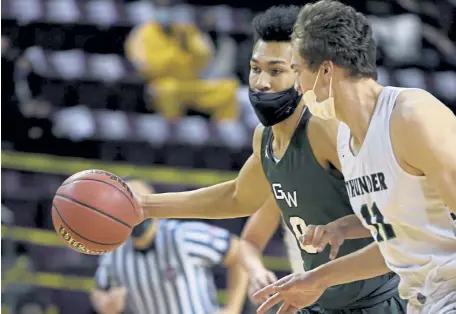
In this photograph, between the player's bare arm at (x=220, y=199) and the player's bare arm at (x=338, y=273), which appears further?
the player's bare arm at (x=220, y=199)

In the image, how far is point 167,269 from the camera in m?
5.82

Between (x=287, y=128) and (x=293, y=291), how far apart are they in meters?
0.76

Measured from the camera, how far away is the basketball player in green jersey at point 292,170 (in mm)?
3475

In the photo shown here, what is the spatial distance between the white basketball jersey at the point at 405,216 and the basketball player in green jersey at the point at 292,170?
1.56ft

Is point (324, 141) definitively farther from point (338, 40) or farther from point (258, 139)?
point (338, 40)

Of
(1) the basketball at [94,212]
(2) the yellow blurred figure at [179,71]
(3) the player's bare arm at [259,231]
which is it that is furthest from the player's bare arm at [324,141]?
(2) the yellow blurred figure at [179,71]

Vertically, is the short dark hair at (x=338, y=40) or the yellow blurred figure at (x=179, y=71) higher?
the short dark hair at (x=338, y=40)

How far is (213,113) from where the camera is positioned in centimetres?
777

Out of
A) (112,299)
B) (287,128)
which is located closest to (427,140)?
(287,128)

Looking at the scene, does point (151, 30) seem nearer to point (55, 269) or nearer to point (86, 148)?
point (86, 148)

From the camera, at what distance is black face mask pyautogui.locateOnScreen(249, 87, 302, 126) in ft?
11.6

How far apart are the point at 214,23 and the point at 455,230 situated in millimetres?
5321

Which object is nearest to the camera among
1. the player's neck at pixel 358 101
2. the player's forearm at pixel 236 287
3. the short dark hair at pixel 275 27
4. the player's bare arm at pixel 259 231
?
the player's neck at pixel 358 101

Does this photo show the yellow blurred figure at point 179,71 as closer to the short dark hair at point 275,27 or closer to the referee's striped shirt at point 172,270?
the referee's striped shirt at point 172,270
